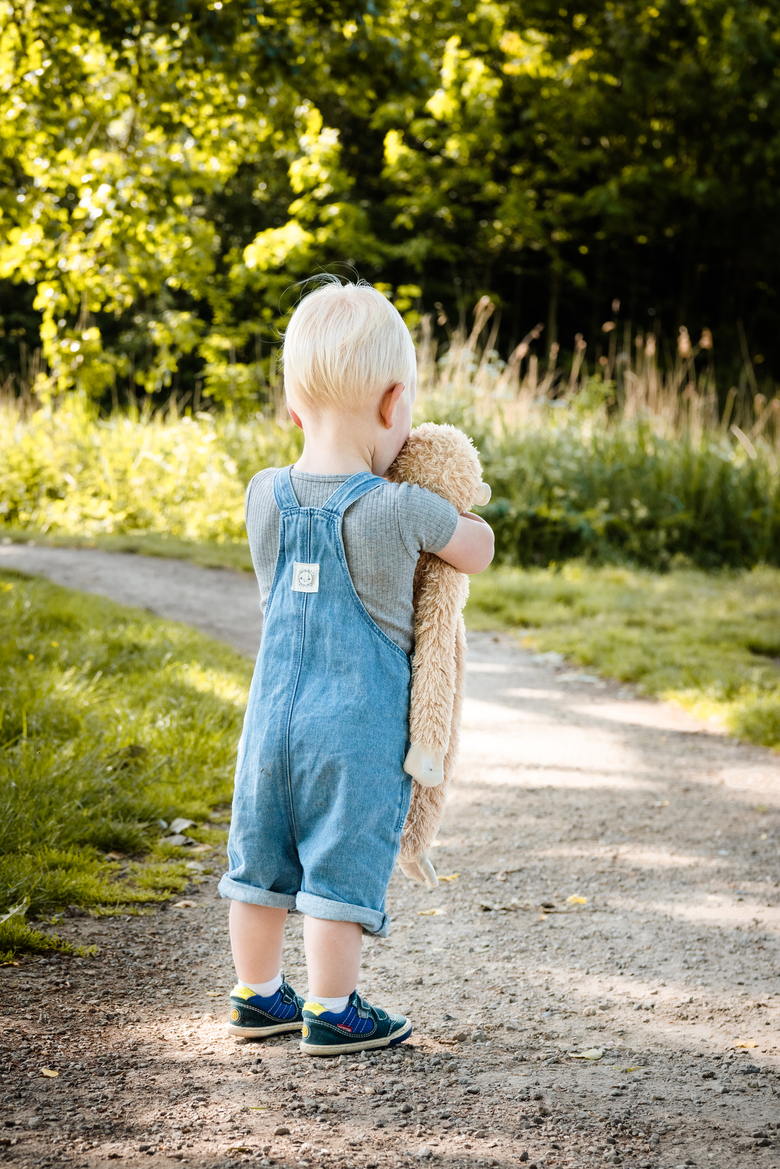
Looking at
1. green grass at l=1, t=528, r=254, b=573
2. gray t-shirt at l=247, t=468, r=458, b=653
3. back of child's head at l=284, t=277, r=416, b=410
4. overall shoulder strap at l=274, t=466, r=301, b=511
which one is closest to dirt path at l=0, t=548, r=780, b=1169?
gray t-shirt at l=247, t=468, r=458, b=653

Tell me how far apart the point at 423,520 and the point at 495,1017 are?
1.13 metres

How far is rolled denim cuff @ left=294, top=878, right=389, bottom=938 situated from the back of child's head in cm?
98

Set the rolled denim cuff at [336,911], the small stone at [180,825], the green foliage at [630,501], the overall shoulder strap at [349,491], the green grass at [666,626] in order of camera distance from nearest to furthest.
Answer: the rolled denim cuff at [336,911] → the overall shoulder strap at [349,491] → the small stone at [180,825] → the green grass at [666,626] → the green foliage at [630,501]

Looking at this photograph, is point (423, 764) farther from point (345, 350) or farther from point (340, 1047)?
point (345, 350)

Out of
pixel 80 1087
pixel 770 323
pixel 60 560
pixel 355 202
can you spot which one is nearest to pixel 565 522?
pixel 60 560

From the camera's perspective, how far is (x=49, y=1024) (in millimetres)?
2090

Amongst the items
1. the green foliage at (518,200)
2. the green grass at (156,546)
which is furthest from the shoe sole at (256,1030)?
the green foliage at (518,200)

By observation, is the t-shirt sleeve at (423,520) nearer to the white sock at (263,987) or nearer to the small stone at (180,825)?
the white sock at (263,987)

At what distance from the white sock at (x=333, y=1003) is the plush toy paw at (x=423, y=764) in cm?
45

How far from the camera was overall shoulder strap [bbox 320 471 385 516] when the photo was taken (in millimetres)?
2010

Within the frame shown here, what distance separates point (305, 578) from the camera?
2.03 metres

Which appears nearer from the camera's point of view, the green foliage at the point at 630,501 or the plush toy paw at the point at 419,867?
the plush toy paw at the point at 419,867

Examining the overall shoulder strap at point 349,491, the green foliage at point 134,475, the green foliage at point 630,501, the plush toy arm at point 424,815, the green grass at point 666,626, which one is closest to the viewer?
the overall shoulder strap at point 349,491

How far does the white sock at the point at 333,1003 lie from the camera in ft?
6.46
